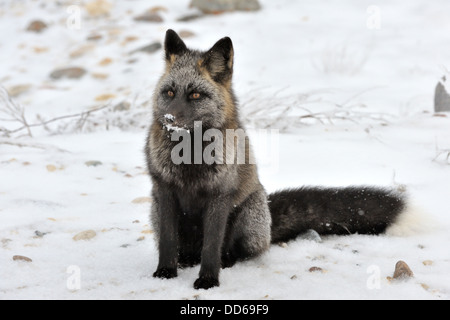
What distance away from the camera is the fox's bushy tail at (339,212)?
4.62 meters

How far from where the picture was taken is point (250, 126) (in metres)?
7.99

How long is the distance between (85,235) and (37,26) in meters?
12.3

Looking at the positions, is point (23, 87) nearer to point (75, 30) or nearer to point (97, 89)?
point (97, 89)

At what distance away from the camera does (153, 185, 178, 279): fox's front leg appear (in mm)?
3811

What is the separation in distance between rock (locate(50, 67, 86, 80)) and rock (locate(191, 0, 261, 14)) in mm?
4393

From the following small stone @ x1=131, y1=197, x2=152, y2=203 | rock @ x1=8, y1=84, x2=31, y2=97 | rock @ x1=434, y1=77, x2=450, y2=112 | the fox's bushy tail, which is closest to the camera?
the fox's bushy tail

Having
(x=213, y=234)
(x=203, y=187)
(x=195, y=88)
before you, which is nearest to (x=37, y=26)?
(x=195, y=88)

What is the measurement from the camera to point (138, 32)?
46.4ft

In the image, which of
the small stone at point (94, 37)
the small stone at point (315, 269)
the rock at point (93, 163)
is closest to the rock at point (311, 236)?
the small stone at point (315, 269)

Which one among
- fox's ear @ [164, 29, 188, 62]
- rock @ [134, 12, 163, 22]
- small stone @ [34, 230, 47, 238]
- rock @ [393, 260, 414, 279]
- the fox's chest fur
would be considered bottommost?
rock @ [393, 260, 414, 279]

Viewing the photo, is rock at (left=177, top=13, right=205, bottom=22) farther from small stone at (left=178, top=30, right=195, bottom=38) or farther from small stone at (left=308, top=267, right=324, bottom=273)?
small stone at (left=308, top=267, right=324, bottom=273)

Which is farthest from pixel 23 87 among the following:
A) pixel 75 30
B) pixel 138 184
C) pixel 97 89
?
pixel 138 184

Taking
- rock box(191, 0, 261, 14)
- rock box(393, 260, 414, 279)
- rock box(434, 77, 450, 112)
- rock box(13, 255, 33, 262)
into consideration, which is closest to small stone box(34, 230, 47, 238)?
rock box(13, 255, 33, 262)

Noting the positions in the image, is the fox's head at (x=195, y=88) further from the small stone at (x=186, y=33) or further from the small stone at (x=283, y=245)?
the small stone at (x=186, y=33)
